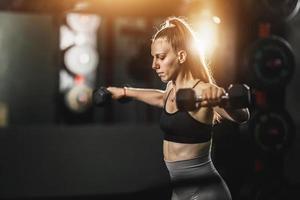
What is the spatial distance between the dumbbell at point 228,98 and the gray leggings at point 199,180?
1.44ft

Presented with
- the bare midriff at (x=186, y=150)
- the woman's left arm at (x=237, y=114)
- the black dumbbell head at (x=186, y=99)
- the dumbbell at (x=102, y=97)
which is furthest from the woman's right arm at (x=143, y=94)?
the black dumbbell head at (x=186, y=99)

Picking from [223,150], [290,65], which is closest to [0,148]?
[223,150]

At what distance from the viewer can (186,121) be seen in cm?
226

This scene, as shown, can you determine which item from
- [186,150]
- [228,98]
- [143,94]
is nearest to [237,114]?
[228,98]

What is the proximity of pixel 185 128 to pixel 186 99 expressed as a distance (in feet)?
1.07

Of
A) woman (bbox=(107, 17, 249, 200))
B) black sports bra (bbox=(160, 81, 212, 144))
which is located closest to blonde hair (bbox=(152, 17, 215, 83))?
woman (bbox=(107, 17, 249, 200))

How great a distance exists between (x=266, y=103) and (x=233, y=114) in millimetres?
2505

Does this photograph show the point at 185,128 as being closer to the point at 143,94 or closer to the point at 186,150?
the point at 186,150

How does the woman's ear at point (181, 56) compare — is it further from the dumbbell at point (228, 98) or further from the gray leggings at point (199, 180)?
the gray leggings at point (199, 180)

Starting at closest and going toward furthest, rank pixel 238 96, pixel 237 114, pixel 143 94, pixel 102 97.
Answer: pixel 238 96 < pixel 237 114 < pixel 102 97 < pixel 143 94

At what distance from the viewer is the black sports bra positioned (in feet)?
7.43

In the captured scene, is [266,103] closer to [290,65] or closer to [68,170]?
[290,65]

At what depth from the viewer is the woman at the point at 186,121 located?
2275 mm

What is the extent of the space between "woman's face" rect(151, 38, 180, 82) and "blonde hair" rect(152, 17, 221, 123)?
0.07 ft
